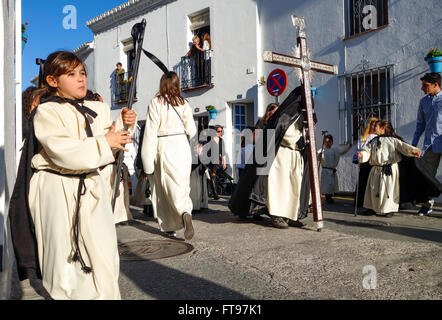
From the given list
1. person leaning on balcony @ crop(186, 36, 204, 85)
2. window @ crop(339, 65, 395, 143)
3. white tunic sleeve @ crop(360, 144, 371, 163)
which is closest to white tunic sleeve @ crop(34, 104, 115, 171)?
white tunic sleeve @ crop(360, 144, 371, 163)

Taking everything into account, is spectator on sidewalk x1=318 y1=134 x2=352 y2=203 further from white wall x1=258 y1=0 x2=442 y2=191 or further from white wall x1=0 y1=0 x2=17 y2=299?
white wall x1=0 y1=0 x2=17 y2=299

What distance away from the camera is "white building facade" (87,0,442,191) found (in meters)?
9.38

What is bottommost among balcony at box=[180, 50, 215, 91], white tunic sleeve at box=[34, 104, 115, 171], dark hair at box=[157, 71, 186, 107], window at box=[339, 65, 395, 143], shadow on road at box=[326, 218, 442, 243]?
shadow on road at box=[326, 218, 442, 243]

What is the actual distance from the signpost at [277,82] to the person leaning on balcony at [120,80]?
824cm

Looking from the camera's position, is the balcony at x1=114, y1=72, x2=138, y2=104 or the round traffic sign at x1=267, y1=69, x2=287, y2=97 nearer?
the round traffic sign at x1=267, y1=69, x2=287, y2=97

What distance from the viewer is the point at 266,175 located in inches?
240

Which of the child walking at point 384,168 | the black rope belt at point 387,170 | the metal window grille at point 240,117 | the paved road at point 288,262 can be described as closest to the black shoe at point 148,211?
the paved road at point 288,262

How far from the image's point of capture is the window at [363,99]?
384 inches

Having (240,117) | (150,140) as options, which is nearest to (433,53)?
(150,140)

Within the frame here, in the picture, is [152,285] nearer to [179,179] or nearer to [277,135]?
[179,179]

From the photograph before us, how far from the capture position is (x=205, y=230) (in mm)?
5961

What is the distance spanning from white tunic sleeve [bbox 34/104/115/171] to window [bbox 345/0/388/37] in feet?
29.5
